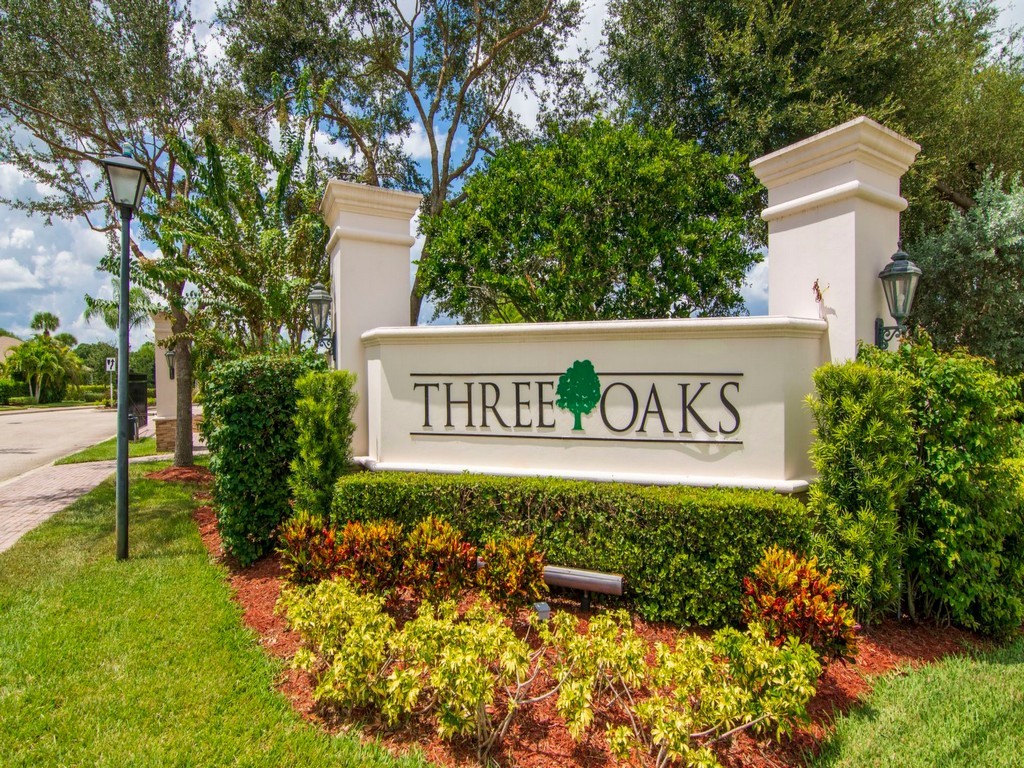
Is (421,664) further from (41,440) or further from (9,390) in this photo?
(9,390)

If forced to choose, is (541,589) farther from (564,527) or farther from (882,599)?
(882,599)

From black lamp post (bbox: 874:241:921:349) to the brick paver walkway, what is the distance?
398 inches

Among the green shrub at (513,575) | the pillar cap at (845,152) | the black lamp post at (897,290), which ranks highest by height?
the pillar cap at (845,152)

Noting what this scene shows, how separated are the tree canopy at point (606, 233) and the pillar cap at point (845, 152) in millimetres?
4518

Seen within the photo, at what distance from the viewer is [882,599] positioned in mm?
4184

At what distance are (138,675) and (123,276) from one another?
4.68m

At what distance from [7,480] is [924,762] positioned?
52.9 ft

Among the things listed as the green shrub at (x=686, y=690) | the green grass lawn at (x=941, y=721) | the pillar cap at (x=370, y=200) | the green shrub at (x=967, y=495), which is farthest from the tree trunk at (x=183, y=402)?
the green shrub at (x=967, y=495)

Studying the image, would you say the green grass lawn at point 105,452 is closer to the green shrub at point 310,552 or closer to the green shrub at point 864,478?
the green shrub at point 310,552

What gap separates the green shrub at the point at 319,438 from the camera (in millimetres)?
5492

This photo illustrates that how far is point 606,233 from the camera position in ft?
33.2

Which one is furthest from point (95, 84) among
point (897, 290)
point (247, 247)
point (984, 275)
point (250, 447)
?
point (984, 275)

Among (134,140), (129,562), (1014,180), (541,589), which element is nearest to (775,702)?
(541,589)

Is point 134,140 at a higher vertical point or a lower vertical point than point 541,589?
higher
